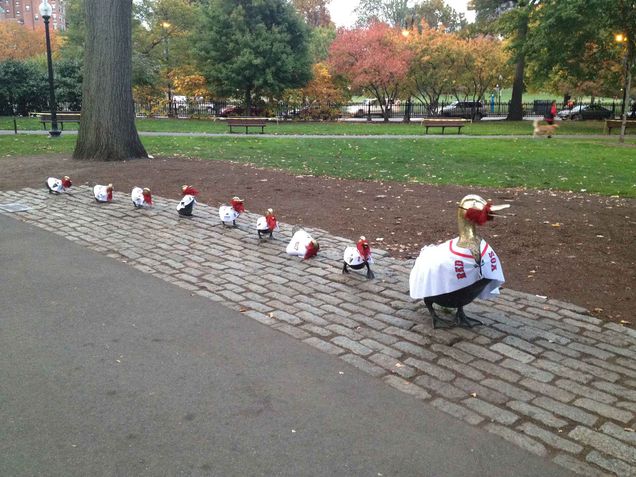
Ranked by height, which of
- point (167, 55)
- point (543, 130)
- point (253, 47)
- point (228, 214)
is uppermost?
point (167, 55)

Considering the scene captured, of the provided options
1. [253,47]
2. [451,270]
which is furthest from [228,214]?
[253,47]

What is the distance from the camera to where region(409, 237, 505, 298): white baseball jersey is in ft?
15.0

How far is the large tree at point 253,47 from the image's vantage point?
109ft

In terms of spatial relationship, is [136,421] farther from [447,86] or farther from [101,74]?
[447,86]

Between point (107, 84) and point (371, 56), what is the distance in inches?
937

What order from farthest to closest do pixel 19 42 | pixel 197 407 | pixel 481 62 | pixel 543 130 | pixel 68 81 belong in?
pixel 19 42 → pixel 481 62 → pixel 68 81 → pixel 543 130 → pixel 197 407

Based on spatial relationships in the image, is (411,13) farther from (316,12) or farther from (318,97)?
(318,97)

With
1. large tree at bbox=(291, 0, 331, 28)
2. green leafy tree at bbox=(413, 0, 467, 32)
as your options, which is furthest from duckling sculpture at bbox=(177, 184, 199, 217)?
green leafy tree at bbox=(413, 0, 467, 32)

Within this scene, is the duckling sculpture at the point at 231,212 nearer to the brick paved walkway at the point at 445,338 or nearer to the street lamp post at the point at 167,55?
the brick paved walkway at the point at 445,338

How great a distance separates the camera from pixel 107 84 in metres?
14.1

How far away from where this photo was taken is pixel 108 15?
13.8 m

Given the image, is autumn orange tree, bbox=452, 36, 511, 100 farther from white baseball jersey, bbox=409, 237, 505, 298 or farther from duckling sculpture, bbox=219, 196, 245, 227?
white baseball jersey, bbox=409, 237, 505, 298

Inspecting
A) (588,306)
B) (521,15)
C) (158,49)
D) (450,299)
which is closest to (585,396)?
(450,299)

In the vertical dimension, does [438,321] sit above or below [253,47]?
below
